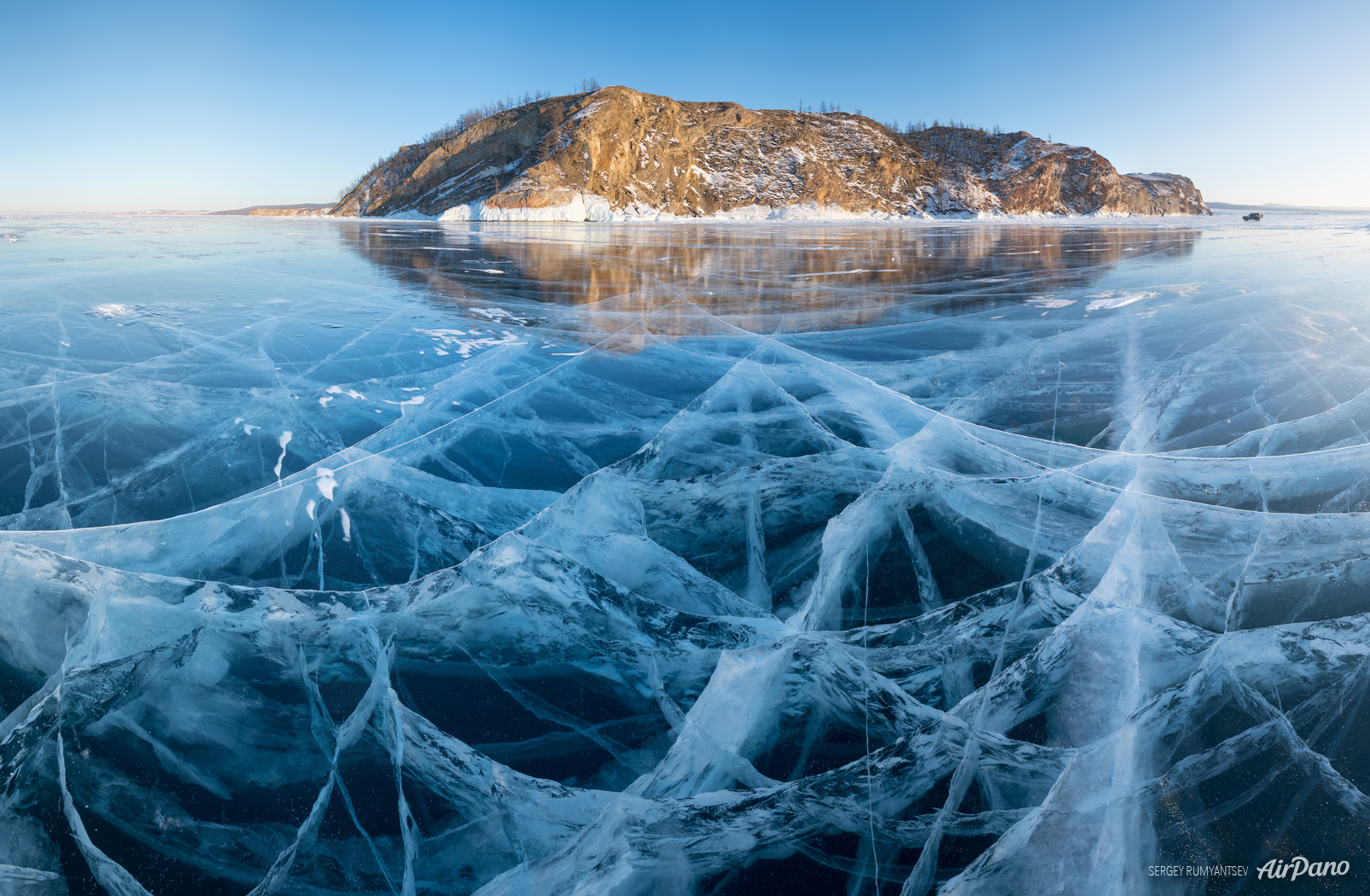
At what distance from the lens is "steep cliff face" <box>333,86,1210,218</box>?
83875 mm

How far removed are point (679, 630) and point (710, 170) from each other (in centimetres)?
10527

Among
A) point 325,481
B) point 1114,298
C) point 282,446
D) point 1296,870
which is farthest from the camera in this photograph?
point 1114,298

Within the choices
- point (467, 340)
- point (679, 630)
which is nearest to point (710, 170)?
point (467, 340)

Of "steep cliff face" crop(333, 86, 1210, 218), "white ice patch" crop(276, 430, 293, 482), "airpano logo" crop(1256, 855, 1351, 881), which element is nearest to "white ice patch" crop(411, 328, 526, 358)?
"white ice patch" crop(276, 430, 293, 482)

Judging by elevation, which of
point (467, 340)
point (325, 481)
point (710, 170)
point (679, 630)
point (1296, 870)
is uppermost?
point (710, 170)

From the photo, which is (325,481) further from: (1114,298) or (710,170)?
(710,170)

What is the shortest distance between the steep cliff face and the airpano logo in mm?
75510

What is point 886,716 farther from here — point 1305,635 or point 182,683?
point 182,683

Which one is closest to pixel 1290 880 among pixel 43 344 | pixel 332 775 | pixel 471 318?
pixel 332 775

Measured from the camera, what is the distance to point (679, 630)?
207 cm

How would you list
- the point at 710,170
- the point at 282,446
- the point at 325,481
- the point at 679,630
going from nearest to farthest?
the point at 679,630 < the point at 325,481 < the point at 282,446 < the point at 710,170

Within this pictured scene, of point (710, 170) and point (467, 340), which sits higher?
point (710, 170)

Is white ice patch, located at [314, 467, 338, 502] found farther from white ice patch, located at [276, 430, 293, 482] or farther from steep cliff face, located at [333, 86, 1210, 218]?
steep cliff face, located at [333, 86, 1210, 218]

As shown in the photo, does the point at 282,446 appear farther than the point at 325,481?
Yes
